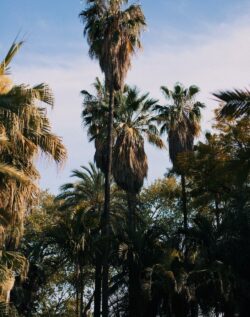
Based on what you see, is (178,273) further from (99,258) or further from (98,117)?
(98,117)

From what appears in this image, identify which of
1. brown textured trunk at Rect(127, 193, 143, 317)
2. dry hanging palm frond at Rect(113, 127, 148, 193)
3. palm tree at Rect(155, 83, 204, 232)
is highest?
palm tree at Rect(155, 83, 204, 232)

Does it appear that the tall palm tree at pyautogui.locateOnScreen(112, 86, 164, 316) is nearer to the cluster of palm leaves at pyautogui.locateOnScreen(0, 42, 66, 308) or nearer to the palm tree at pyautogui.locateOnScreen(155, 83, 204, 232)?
the palm tree at pyautogui.locateOnScreen(155, 83, 204, 232)

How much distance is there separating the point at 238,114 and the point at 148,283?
28.9ft

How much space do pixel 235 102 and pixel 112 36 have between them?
44.9 ft

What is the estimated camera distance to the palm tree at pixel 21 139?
1058cm

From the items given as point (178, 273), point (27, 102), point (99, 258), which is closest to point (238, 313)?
point (178, 273)

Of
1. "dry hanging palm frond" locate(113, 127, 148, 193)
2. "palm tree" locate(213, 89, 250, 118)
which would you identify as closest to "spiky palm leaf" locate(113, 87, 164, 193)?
"dry hanging palm frond" locate(113, 127, 148, 193)

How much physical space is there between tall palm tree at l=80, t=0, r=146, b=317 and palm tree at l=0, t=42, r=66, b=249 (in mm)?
12713

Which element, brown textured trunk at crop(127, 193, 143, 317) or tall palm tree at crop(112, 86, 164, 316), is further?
tall palm tree at crop(112, 86, 164, 316)

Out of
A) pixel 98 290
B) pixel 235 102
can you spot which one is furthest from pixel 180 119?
pixel 235 102

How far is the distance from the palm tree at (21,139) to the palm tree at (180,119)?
19761 millimetres

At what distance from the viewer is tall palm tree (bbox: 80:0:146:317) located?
2523cm

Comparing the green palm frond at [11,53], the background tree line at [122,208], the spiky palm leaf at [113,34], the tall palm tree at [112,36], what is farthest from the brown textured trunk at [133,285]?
the green palm frond at [11,53]

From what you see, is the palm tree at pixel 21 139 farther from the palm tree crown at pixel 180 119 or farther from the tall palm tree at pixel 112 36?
the palm tree crown at pixel 180 119
